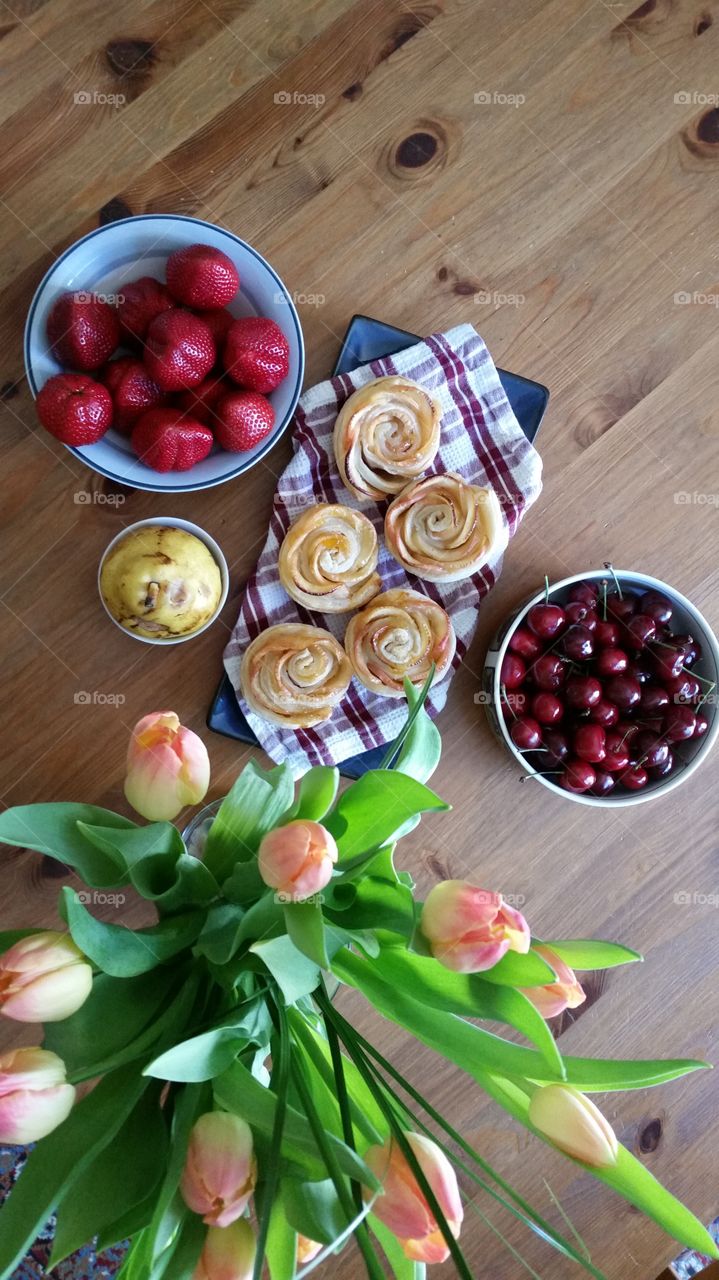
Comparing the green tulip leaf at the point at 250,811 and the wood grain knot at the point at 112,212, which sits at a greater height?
the wood grain knot at the point at 112,212

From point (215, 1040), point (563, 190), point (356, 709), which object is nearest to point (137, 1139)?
point (215, 1040)

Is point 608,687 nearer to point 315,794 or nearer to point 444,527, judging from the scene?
point 444,527

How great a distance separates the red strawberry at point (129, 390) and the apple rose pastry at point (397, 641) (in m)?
0.26

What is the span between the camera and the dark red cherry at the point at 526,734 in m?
0.88

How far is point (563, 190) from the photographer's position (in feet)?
3.12

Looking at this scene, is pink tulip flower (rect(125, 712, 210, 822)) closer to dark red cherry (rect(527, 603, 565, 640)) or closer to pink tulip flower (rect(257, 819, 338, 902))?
pink tulip flower (rect(257, 819, 338, 902))

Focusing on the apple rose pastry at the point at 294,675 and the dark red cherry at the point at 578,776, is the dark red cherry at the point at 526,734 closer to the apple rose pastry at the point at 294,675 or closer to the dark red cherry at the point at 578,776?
the dark red cherry at the point at 578,776

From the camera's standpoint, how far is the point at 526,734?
88 centimetres

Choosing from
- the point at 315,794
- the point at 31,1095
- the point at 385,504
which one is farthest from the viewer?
the point at 385,504

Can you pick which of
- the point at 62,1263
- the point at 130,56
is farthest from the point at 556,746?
the point at 130,56

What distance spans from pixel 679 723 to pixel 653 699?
0.03 meters

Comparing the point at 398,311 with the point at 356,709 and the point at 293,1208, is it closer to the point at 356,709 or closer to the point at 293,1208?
the point at 356,709

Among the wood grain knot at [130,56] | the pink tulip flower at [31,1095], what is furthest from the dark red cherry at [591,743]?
the wood grain knot at [130,56]

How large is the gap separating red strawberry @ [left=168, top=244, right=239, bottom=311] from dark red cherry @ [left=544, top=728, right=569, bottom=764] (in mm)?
469
